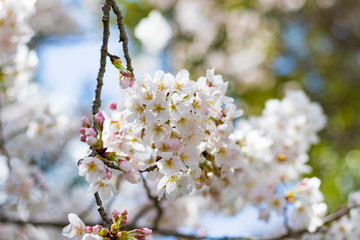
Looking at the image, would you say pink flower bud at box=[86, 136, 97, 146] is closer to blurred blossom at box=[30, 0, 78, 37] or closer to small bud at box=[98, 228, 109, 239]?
small bud at box=[98, 228, 109, 239]

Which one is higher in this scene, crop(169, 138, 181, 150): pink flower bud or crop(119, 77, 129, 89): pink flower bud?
crop(119, 77, 129, 89): pink flower bud

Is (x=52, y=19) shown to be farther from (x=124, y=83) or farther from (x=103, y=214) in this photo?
(x=103, y=214)

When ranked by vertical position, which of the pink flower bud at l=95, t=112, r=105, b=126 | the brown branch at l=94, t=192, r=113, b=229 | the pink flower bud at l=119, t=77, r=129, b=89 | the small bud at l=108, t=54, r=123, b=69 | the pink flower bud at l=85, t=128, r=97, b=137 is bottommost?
the brown branch at l=94, t=192, r=113, b=229

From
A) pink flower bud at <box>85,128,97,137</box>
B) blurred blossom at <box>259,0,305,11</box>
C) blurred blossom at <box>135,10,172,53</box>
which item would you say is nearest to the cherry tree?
pink flower bud at <box>85,128,97,137</box>

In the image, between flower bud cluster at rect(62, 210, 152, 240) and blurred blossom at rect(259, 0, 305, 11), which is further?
blurred blossom at rect(259, 0, 305, 11)

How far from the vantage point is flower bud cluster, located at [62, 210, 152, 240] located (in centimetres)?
109

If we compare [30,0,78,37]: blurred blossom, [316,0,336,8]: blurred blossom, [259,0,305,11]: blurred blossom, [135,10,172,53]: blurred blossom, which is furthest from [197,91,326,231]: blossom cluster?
[316,0,336,8]: blurred blossom

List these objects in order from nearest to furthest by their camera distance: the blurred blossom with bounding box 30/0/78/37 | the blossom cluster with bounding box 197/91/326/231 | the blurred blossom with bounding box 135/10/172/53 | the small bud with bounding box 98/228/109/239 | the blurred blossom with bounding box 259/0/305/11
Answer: the small bud with bounding box 98/228/109/239 → the blossom cluster with bounding box 197/91/326/231 → the blurred blossom with bounding box 135/10/172/53 → the blurred blossom with bounding box 30/0/78/37 → the blurred blossom with bounding box 259/0/305/11

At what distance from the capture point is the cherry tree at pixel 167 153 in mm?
1171

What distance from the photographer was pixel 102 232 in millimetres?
1090

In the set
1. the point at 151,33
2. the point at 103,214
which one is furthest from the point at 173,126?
the point at 151,33

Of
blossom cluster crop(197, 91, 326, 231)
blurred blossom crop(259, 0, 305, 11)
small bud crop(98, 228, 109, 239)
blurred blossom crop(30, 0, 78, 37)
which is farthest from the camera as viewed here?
blurred blossom crop(259, 0, 305, 11)

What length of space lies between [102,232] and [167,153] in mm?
275

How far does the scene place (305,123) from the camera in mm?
2326
